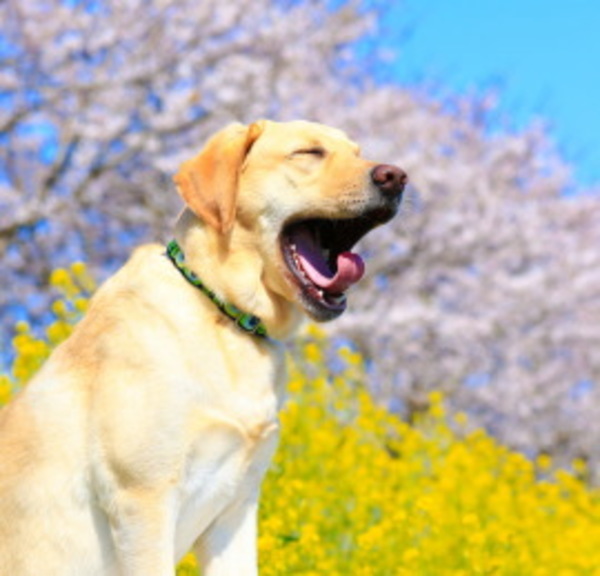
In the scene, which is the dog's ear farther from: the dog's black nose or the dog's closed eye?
the dog's black nose

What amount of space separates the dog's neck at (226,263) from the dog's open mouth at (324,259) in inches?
4.4

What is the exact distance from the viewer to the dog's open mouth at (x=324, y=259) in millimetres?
3562

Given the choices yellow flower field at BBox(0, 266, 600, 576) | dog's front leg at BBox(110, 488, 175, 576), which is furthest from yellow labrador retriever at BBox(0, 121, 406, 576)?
yellow flower field at BBox(0, 266, 600, 576)

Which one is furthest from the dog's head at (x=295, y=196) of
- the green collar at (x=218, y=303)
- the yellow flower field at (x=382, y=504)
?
the yellow flower field at (x=382, y=504)

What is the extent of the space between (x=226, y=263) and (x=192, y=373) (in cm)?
35

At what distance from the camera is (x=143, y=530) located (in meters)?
3.26

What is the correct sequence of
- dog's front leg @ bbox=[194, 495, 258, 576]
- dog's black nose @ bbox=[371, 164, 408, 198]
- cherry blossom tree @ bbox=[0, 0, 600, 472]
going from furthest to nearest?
cherry blossom tree @ bbox=[0, 0, 600, 472] < dog's front leg @ bbox=[194, 495, 258, 576] < dog's black nose @ bbox=[371, 164, 408, 198]

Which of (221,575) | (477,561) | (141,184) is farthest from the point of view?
(141,184)

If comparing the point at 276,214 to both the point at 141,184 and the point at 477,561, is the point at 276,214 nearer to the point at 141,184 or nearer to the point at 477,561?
the point at 477,561

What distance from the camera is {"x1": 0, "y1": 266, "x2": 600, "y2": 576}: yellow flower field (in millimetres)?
5043

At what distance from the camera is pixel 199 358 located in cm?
340

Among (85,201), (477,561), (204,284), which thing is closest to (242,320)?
(204,284)

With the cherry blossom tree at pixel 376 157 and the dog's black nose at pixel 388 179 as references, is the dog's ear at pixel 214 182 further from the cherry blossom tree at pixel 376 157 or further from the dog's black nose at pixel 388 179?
A: the cherry blossom tree at pixel 376 157

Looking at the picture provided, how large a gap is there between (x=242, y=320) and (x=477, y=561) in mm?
1852
